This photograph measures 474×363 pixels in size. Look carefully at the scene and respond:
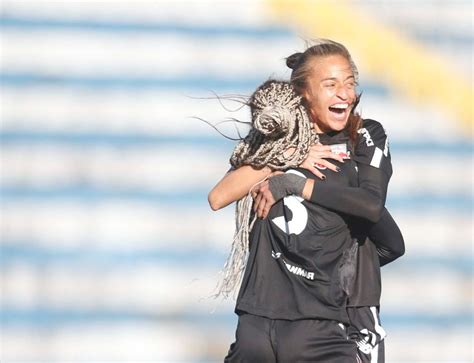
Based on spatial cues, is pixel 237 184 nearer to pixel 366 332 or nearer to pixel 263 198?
pixel 263 198

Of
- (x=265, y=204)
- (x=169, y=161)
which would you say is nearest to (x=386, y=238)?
(x=265, y=204)

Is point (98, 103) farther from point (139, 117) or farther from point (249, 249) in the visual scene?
point (249, 249)

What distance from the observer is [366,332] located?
2359 mm

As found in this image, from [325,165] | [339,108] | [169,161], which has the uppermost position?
[169,161]

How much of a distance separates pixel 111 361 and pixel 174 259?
0.49 m

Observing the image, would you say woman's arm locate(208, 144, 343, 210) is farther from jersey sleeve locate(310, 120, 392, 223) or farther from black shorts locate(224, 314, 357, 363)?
black shorts locate(224, 314, 357, 363)

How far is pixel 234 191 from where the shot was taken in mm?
2326

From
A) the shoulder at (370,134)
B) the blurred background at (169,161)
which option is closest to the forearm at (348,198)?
the shoulder at (370,134)

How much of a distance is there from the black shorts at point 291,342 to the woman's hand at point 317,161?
296mm

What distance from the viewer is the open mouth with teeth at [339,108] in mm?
2291

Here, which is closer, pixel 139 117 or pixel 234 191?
pixel 234 191

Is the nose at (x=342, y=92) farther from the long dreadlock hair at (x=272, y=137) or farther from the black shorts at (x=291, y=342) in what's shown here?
the black shorts at (x=291, y=342)

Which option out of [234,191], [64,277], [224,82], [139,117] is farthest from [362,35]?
[234,191]

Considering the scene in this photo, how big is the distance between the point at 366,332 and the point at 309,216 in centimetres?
29
